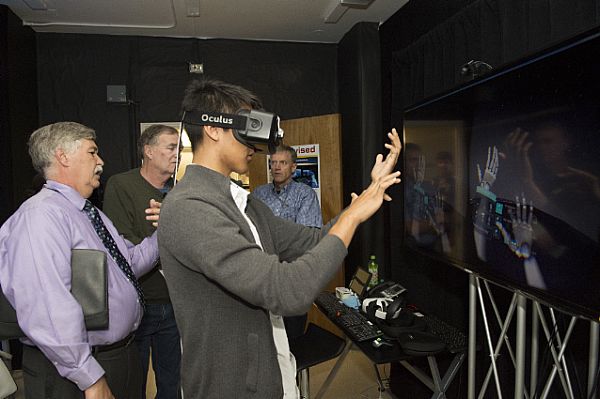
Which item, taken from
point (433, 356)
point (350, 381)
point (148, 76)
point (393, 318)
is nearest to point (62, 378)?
point (393, 318)

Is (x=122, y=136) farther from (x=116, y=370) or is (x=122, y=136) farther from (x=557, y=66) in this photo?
(x=557, y=66)

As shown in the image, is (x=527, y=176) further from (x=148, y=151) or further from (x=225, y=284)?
(x=148, y=151)

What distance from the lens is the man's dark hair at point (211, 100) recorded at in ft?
3.77

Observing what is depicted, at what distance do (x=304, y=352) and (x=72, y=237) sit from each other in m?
1.28

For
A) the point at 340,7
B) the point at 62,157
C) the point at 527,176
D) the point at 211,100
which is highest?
the point at 340,7

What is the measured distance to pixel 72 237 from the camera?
1541 millimetres

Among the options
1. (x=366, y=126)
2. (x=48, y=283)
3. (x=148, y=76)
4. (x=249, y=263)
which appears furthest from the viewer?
(x=148, y=76)

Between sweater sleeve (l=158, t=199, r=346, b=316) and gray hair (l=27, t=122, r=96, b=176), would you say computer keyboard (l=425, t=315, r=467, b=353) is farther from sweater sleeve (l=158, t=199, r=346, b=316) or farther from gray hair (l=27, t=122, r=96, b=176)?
gray hair (l=27, t=122, r=96, b=176)

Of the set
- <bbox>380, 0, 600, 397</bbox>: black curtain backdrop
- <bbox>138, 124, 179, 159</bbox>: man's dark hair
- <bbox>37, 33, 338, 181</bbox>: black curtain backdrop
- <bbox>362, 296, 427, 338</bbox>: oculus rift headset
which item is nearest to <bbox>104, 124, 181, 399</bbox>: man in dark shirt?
<bbox>138, 124, 179, 159</bbox>: man's dark hair

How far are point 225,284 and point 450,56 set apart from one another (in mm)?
2343

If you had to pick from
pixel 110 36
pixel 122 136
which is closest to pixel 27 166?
pixel 122 136

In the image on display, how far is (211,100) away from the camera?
1156mm

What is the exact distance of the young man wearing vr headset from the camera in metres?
0.94

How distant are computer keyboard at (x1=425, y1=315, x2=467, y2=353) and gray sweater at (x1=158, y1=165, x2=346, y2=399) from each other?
1.13 metres
